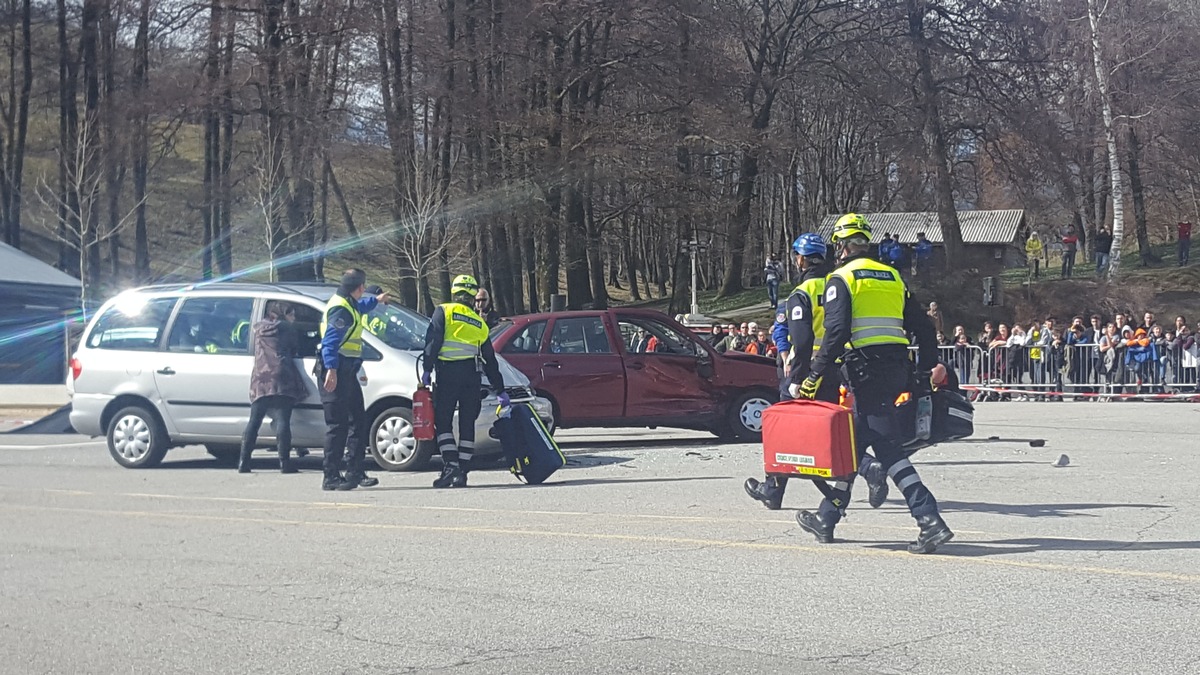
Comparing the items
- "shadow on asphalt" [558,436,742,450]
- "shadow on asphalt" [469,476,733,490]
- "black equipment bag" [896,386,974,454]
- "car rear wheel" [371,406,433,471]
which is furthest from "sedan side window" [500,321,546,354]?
"black equipment bag" [896,386,974,454]

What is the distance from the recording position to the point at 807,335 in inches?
307

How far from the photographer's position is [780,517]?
9.07 m

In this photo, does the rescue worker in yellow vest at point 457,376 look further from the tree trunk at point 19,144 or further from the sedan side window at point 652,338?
the tree trunk at point 19,144

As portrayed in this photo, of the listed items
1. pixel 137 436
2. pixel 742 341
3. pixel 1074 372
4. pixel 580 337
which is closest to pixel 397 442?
pixel 137 436

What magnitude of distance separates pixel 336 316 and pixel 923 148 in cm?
2813

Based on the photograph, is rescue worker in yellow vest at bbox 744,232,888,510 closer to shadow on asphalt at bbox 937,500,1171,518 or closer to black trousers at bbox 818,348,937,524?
black trousers at bbox 818,348,937,524

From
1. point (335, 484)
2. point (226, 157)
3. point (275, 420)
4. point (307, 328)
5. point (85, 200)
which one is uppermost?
point (226, 157)

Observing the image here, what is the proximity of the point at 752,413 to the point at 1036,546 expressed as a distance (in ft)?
24.6

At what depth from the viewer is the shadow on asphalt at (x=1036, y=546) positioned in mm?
7629

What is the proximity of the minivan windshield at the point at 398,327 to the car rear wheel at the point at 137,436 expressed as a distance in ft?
7.72

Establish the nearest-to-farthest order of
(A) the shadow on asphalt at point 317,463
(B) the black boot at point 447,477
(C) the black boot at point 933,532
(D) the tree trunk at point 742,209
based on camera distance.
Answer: (C) the black boot at point 933,532
(B) the black boot at point 447,477
(A) the shadow on asphalt at point 317,463
(D) the tree trunk at point 742,209

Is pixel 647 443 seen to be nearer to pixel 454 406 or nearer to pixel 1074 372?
pixel 454 406

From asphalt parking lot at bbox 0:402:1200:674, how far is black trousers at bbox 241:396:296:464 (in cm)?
53

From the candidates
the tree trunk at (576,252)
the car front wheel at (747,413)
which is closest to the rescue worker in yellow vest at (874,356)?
the car front wheel at (747,413)
